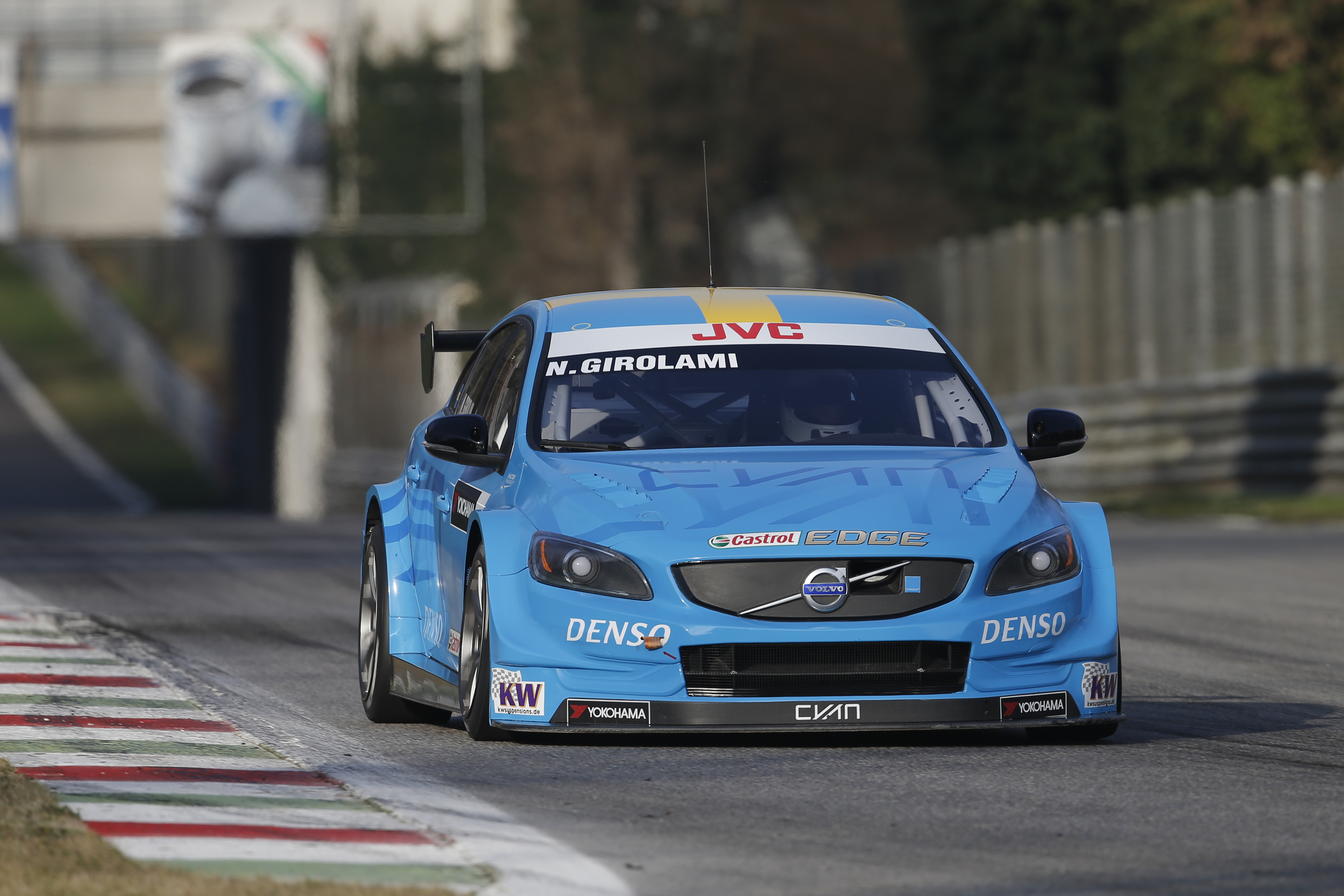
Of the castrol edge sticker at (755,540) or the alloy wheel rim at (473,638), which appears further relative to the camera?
the alloy wheel rim at (473,638)

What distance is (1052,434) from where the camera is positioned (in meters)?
9.38

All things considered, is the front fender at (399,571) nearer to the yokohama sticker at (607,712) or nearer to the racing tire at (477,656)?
the racing tire at (477,656)

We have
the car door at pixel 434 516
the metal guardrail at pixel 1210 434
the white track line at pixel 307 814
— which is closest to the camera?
the white track line at pixel 307 814

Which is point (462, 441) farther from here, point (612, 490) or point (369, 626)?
point (369, 626)

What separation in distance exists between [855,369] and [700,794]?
2.36m

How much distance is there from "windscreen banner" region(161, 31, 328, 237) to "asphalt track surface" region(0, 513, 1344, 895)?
1424 inches

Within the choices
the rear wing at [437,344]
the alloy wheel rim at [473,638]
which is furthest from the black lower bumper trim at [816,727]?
the rear wing at [437,344]

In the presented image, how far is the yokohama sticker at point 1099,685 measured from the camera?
8.62 metres

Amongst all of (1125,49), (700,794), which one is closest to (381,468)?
(1125,49)

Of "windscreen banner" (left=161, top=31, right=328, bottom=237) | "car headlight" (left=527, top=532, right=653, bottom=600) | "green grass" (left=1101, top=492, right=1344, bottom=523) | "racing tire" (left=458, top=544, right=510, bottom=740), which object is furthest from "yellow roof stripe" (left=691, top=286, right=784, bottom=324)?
"windscreen banner" (left=161, top=31, right=328, bottom=237)

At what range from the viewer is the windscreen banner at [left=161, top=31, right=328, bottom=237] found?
162 ft

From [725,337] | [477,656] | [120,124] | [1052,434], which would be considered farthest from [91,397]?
[477,656]

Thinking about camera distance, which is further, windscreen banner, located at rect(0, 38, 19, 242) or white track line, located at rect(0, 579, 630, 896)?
windscreen banner, located at rect(0, 38, 19, 242)

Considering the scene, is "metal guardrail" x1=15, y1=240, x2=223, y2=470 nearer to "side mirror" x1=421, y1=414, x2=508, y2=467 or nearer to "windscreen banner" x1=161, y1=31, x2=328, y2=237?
"windscreen banner" x1=161, y1=31, x2=328, y2=237
